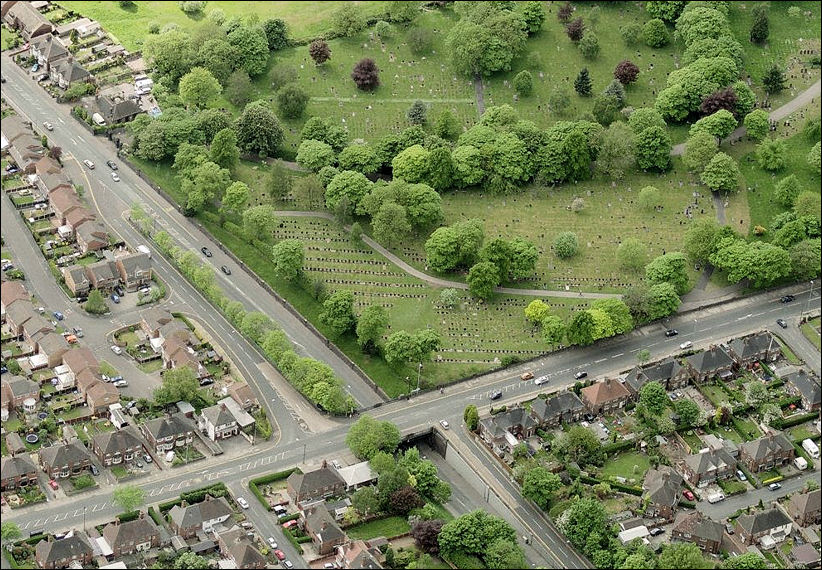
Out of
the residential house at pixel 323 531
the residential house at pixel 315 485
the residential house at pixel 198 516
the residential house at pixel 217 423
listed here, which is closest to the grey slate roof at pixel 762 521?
the residential house at pixel 323 531

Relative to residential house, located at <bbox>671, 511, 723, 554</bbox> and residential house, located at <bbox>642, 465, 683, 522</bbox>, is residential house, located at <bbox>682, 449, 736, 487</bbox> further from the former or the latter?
residential house, located at <bbox>671, 511, 723, 554</bbox>

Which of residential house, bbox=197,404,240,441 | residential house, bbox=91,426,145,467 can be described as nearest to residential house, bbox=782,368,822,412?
residential house, bbox=197,404,240,441

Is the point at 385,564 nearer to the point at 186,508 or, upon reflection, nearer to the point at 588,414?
the point at 186,508

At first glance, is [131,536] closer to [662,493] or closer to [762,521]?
→ [662,493]

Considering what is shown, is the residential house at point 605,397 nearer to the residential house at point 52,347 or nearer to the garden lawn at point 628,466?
the garden lawn at point 628,466

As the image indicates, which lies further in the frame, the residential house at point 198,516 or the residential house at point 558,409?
the residential house at point 558,409
